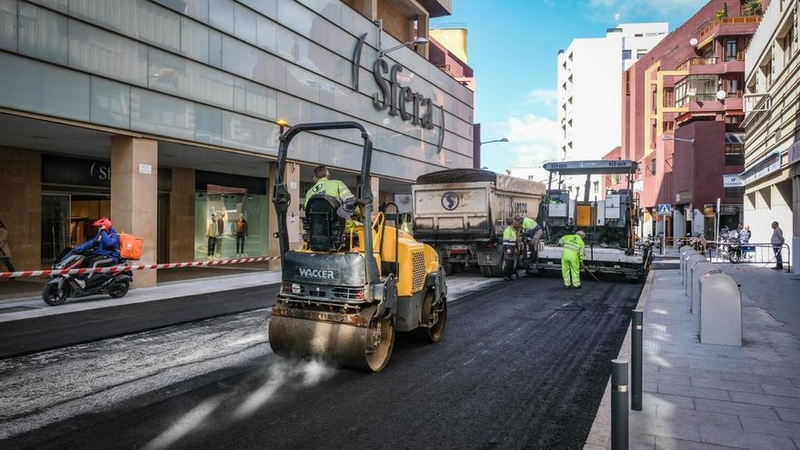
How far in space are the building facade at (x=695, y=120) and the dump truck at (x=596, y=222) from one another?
18.3 m

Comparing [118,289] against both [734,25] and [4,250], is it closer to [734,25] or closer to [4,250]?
[4,250]

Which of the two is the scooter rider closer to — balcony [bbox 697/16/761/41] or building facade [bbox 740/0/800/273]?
building facade [bbox 740/0/800/273]

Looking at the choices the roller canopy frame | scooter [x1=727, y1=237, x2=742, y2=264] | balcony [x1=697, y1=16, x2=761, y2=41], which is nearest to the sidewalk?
the roller canopy frame

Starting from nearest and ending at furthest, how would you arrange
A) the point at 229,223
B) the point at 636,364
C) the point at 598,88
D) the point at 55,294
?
the point at 636,364
the point at 55,294
the point at 229,223
the point at 598,88

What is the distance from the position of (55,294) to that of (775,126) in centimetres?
2529

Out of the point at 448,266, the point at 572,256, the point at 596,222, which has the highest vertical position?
the point at 596,222

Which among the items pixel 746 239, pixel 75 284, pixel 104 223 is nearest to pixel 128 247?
pixel 104 223

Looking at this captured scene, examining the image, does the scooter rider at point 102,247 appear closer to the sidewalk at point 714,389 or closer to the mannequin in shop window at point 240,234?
the sidewalk at point 714,389

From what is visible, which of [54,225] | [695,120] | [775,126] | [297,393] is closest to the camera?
[297,393]

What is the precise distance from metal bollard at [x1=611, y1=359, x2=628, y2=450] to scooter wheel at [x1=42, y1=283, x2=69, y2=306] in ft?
36.9

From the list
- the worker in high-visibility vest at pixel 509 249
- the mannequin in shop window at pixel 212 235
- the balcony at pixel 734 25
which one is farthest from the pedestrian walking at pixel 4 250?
the balcony at pixel 734 25

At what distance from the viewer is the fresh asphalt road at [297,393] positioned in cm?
412

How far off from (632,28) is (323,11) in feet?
288

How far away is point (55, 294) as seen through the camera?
10.7 m
